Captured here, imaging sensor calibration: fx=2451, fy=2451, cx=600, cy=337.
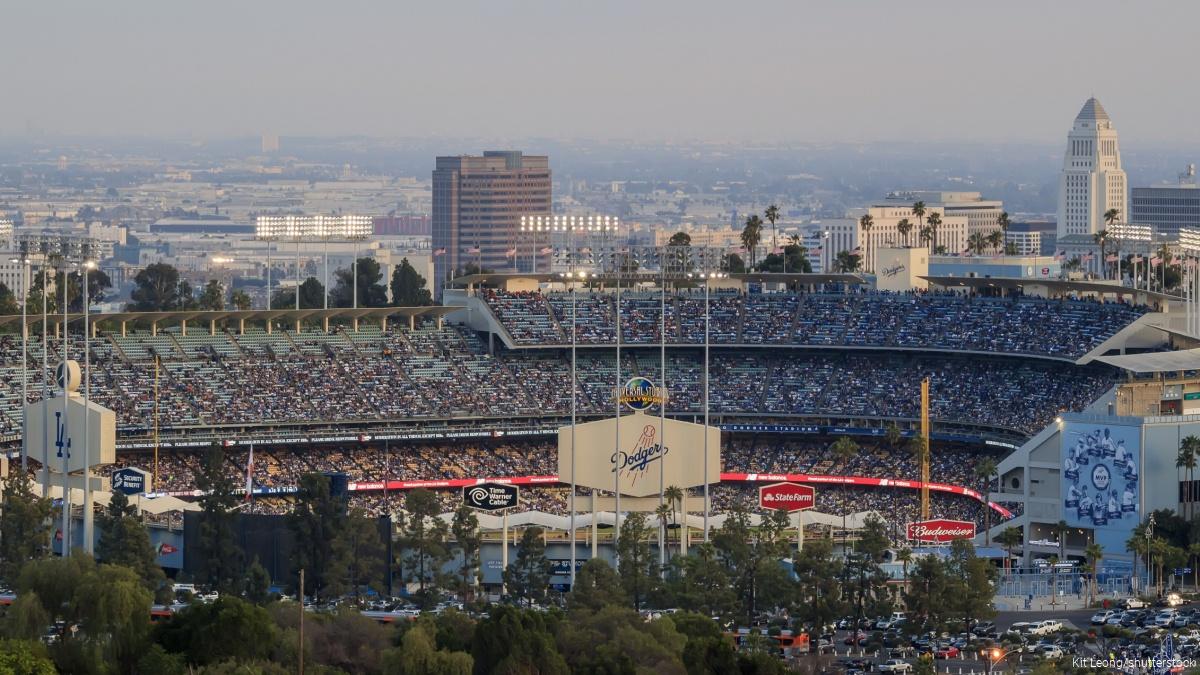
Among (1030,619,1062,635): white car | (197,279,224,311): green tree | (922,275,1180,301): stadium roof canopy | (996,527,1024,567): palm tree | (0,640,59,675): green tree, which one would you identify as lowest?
(1030,619,1062,635): white car

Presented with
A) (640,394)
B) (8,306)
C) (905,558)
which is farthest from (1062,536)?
(8,306)

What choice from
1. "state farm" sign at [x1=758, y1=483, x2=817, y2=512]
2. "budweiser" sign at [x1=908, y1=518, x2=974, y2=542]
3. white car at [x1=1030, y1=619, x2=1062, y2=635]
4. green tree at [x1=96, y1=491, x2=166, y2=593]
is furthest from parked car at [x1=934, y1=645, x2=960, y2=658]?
green tree at [x1=96, y1=491, x2=166, y2=593]

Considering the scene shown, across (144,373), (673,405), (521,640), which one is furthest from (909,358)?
(521,640)

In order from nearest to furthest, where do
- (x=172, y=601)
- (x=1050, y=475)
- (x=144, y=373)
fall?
A: (x=172, y=601) < (x=1050, y=475) < (x=144, y=373)

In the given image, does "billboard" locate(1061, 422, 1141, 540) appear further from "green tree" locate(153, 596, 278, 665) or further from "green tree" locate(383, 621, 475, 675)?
"green tree" locate(153, 596, 278, 665)

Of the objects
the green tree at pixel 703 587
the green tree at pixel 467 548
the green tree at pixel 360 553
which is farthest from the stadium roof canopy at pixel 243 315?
the green tree at pixel 703 587

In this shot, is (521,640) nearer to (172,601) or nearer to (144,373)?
(172,601)

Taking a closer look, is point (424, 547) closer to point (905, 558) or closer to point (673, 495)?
point (673, 495)
